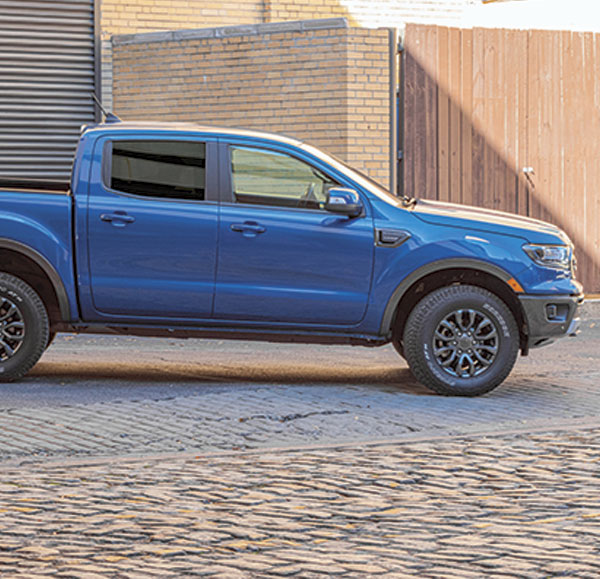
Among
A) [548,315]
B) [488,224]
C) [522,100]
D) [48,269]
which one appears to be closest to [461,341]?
[548,315]

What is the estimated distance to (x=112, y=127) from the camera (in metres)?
9.98

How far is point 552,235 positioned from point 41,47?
9.94m

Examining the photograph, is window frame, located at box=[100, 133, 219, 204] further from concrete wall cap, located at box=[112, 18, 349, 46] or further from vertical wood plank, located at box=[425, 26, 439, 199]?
vertical wood plank, located at box=[425, 26, 439, 199]

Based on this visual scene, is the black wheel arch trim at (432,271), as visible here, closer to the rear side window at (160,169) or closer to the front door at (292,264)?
the front door at (292,264)

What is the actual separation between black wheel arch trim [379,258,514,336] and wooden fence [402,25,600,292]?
7533mm

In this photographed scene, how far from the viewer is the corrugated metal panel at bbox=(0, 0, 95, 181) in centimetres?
1758

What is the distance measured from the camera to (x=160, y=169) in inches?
389

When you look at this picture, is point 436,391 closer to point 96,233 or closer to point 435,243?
point 435,243

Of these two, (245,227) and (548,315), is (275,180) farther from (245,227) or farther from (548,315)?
(548,315)

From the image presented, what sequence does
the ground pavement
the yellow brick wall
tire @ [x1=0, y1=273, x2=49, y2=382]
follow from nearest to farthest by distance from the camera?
the ground pavement
tire @ [x1=0, y1=273, x2=49, y2=382]
the yellow brick wall

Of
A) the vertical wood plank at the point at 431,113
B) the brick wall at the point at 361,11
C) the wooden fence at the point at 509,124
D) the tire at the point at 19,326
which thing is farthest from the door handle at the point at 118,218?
the brick wall at the point at 361,11

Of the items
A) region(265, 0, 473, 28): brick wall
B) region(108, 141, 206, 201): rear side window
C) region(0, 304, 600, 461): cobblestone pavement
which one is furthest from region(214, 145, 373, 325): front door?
region(265, 0, 473, 28): brick wall

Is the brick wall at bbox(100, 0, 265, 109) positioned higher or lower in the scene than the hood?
higher

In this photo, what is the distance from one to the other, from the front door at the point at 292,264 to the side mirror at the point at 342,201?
7 centimetres
